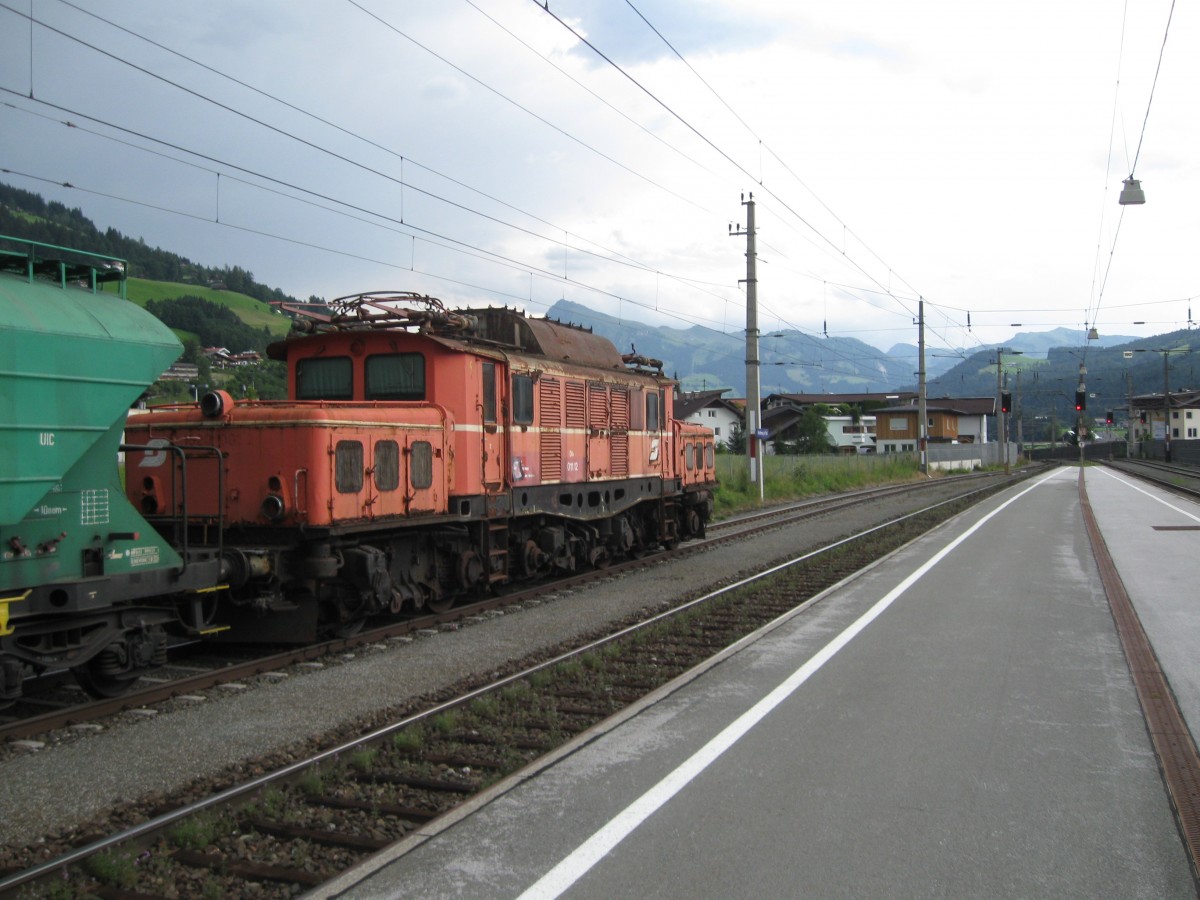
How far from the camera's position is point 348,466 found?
9.78 metres

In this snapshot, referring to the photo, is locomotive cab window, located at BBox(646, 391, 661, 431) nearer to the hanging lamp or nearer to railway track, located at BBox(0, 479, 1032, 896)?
railway track, located at BBox(0, 479, 1032, 896)

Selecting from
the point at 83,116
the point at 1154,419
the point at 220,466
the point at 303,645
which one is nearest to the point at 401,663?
the point at 303,645

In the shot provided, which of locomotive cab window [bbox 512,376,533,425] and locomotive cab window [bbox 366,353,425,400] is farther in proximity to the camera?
locomotive cab window [bbox 512,376,533,425]

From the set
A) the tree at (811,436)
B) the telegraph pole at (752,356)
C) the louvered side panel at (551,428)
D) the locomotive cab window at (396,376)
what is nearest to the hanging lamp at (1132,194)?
the telegraph pole at (752,356)

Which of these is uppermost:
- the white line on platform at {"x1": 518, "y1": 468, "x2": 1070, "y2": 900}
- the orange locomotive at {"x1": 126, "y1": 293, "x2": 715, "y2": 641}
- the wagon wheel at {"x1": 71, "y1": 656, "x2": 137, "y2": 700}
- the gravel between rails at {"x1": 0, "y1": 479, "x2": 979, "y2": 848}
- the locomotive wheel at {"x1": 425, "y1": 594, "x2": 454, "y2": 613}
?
the orange locomotive at {"x1": 126, "y1": 293, "x2": 715, "y2": 641}

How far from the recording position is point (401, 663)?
941 centimetres

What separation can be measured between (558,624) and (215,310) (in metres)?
29.6

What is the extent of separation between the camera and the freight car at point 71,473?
636 cm

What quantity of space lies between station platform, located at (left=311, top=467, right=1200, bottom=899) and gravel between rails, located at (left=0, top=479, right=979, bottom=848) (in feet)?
6.69

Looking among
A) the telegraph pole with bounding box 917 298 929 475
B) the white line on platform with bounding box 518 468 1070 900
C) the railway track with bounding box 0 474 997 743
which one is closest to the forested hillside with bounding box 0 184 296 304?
the railway track with bounding box 0 474 997 743

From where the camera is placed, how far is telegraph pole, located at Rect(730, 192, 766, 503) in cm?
2998

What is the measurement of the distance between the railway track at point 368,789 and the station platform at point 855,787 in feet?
1.23

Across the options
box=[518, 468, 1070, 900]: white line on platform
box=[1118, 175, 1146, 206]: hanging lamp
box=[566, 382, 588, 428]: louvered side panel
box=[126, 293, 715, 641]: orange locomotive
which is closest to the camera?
box=[518, 468, 1070, 900]: white line on platform

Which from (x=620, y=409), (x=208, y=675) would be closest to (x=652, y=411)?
(x=620, y=409)
